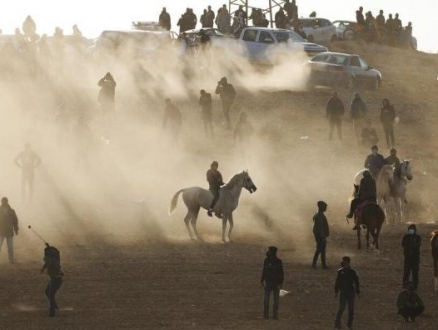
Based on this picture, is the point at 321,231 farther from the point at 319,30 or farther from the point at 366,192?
the point at 319,30

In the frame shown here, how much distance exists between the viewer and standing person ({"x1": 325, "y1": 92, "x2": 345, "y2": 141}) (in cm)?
5588

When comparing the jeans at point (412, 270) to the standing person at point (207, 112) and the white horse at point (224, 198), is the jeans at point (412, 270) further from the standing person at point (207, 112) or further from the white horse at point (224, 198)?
the standing person at point (207, 112)

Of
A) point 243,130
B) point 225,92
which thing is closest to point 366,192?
point 243,130

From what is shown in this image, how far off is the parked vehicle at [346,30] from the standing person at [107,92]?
1025 inches

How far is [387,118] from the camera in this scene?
55.2m

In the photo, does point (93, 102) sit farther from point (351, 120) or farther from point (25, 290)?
point (25, 290)

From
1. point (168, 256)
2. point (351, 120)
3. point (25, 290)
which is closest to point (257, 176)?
point (351, 120)

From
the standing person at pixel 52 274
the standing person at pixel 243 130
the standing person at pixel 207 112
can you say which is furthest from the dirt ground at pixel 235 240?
the standing person at pixel 243 130

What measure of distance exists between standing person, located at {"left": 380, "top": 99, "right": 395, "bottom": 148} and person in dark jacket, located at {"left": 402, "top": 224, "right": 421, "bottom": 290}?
66.3 feet

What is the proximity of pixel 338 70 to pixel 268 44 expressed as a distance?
18.6 ft

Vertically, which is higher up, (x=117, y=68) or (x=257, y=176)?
(x=117, y=68)

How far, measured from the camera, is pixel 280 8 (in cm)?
7612

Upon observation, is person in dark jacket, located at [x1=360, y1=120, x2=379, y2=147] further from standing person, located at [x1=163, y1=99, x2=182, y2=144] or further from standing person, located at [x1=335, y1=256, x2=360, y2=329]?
standing person, located at [x1=335, y1=256, x2=360, y2=329]

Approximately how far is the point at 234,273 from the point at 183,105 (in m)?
28.4
